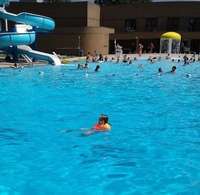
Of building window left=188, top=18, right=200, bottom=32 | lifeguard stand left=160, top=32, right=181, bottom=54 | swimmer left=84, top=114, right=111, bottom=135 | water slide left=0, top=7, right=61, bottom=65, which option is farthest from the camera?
building window left=188, top=18, right=200, bottom=32

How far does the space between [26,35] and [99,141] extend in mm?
24127

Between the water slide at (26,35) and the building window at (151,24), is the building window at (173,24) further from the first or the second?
the water slide at (26,35)

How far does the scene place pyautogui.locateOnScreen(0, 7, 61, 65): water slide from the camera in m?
33.4

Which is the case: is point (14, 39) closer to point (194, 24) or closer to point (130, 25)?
point (130, 25)

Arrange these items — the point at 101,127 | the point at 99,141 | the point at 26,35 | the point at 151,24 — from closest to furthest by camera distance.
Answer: the point at 99,141
the point at 101,127
the point at 26,35
the point at 151,24

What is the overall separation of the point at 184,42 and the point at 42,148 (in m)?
49.1

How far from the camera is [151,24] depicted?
60812 mm

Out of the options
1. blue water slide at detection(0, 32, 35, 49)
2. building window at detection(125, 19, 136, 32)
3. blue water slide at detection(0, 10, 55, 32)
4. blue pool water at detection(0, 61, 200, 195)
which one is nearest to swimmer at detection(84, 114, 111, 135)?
blue pool water at detection(0, 61, 200, 195)

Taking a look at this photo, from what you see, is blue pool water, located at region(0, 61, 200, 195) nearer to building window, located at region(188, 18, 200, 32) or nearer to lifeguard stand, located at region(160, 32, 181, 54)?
lifeguard stand, located at region(160, 32, 181, 54)

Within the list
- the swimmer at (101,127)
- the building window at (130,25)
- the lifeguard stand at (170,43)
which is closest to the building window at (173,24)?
the building window at (130,25)

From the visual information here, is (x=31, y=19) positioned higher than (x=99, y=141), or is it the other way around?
(x=31, y=19)

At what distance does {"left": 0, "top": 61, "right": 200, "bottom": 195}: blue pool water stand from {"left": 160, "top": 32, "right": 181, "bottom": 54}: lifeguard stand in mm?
26476

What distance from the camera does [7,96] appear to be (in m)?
19.3

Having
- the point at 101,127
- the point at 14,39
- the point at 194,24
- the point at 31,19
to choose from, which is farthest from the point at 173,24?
the point at 101,127
